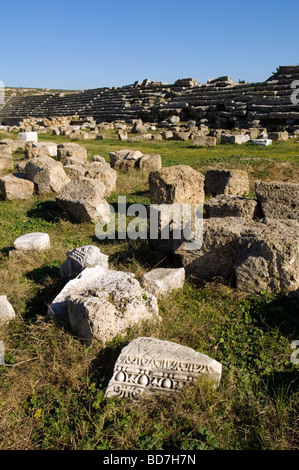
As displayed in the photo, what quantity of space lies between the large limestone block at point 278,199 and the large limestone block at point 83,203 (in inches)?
124

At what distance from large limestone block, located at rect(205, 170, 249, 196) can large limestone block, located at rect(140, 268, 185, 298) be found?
4349 millimetres

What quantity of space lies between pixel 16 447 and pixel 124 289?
5.53ft

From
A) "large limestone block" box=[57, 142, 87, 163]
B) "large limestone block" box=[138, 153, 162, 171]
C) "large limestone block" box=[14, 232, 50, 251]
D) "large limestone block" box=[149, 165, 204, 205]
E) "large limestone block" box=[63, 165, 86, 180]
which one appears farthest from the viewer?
"large limestone block" box=[57, 142, 87, 163]

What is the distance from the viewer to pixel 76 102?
38.6m

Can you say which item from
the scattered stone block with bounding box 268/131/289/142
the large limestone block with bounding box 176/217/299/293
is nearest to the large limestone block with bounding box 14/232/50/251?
the large limestone block with bounding box 176/217/299/293

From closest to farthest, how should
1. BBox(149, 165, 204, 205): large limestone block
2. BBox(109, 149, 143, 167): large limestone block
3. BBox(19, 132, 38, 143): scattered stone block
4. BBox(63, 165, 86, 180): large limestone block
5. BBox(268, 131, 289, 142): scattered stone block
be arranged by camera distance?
BBox(149, 165, 204, 205): large limestone block < BBox(63, 165, 86, 180): large limestone block < BBox(109, 149, 143, 167): large limestone block < BBox(268, 131, 289, 142): scattered stone block < BBox(19, 132, 38, 143): scattered stone block

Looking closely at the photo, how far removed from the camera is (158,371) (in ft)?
9.96

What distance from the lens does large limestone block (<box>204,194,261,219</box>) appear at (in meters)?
5.97

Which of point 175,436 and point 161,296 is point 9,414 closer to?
point 175,436

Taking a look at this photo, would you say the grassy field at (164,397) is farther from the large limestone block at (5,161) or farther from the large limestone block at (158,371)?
the large limestone block at (5,161)

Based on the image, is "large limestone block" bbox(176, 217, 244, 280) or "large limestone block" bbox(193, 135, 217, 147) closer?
"large limestone block" bbox(176, 217, 244, 280)

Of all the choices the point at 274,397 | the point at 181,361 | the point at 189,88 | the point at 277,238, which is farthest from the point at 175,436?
the point at 189,88

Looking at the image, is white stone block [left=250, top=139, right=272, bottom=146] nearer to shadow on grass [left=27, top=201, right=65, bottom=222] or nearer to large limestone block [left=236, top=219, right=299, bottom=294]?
shadow on grass [left=27, top=201, right=65, bottom=222]

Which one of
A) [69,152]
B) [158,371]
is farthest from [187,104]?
[158,371]
